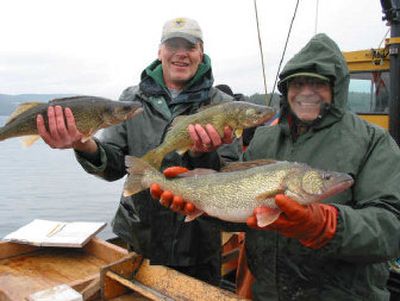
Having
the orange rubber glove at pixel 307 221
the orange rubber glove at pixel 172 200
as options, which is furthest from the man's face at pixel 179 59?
the orange rubber glove at pixel 307 221

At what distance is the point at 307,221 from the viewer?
7.85 feet

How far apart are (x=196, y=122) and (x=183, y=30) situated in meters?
0.93

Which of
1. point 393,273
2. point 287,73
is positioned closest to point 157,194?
point 287,73

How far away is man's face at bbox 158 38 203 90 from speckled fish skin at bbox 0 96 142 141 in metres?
0.43

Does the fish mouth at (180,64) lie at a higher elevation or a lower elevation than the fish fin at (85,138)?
higher

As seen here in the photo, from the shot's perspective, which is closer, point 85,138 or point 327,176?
point 327,176

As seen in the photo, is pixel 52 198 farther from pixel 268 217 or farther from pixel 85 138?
pixel 268 217

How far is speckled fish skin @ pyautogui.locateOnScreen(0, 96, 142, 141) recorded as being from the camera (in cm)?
363

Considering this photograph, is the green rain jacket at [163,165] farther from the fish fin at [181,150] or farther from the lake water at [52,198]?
the lake water at [52,198]

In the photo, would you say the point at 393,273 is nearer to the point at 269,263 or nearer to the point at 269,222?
the point at 269,263

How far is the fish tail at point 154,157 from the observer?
3590 millimetres

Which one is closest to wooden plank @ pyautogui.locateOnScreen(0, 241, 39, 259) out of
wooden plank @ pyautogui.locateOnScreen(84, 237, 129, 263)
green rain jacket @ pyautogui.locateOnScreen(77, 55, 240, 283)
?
wooden plank @ pyautogui.locateOnScreen(84, 237, 129, 263)

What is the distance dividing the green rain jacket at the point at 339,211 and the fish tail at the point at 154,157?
835 millimetres

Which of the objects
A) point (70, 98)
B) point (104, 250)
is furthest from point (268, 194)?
point (104, 250)
